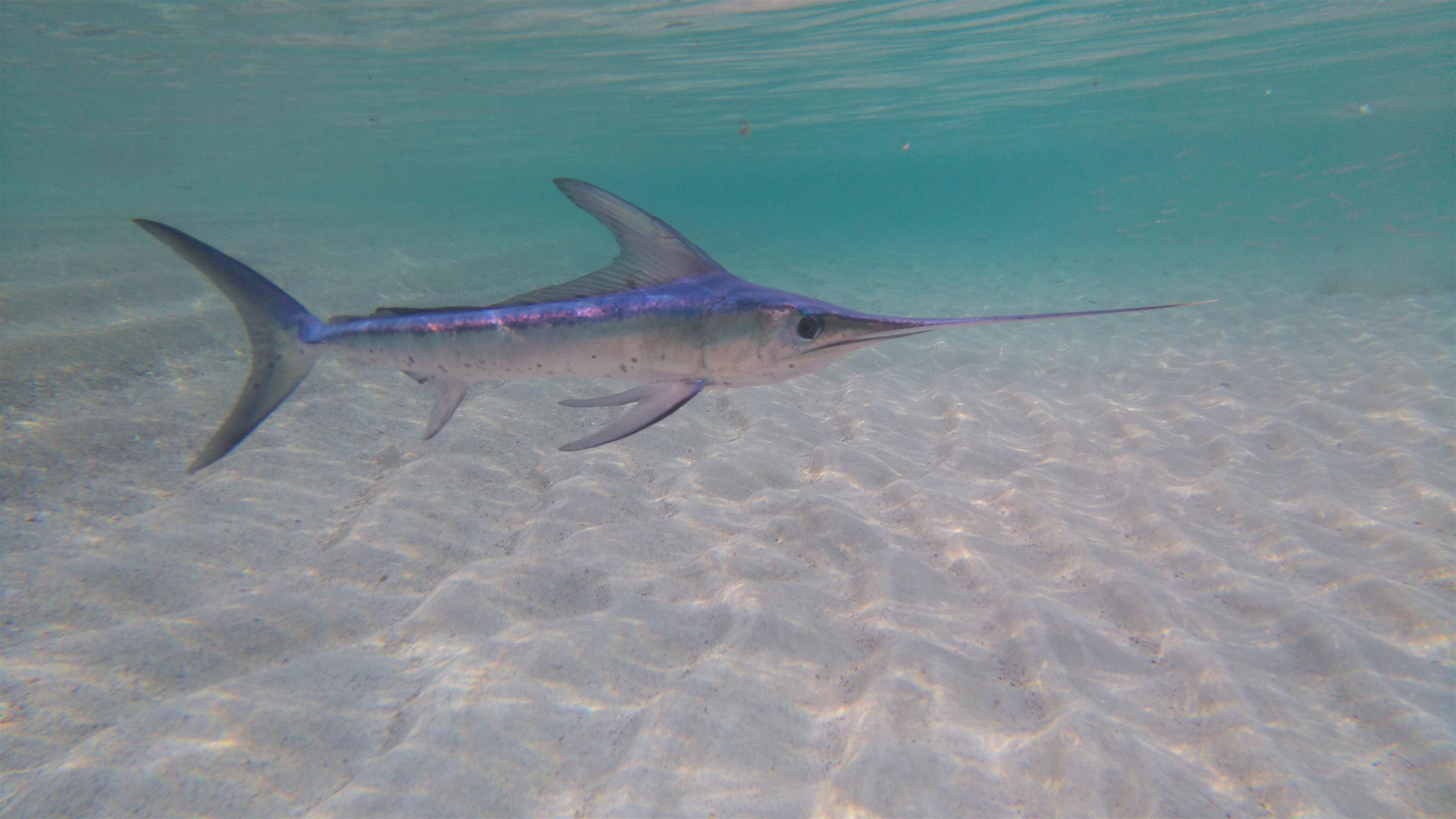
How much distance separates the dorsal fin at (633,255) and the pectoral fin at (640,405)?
1.63ft

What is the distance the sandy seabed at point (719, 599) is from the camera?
7.99ft

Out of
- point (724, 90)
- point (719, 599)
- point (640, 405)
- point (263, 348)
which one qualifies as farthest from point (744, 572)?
point (724, 90)

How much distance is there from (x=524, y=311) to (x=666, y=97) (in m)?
28.3

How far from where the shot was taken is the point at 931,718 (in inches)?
106

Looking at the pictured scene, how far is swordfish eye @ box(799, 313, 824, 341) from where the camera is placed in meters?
2.29

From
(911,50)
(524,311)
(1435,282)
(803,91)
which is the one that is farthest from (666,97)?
(524,311)

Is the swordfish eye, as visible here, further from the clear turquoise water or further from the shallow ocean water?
the clear turquoise water

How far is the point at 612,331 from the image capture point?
2.47 m

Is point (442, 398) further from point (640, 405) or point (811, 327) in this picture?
point (811, 327)

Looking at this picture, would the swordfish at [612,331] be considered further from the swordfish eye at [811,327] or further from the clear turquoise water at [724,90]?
the clear turquoise water at [724,90]

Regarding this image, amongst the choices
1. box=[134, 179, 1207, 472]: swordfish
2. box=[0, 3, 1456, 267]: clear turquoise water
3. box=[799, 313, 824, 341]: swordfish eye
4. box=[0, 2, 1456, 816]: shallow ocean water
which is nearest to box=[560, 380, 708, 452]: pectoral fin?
box=[134, 179, 1207, 472]: swordfish

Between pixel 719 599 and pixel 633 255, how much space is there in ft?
6.56

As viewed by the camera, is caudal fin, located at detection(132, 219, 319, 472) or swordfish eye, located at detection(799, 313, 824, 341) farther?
caudal fin, located at detection(132, 219, 319, 472)

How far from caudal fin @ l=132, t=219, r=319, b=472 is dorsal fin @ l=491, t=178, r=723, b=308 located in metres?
1.30
